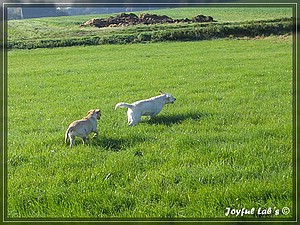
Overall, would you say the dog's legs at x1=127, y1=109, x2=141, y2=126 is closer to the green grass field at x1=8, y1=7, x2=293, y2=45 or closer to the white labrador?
the white labrador

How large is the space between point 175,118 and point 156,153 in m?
2.68

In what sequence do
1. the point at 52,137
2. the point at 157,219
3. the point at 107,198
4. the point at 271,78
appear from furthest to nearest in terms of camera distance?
the point at 271,78, the point at 52,137, the point at 107,198, the point at 157,219

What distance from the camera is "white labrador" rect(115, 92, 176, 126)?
8938mm

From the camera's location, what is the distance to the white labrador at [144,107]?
8938 millimetres

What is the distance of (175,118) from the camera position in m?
9.45

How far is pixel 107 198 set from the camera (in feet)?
17.5

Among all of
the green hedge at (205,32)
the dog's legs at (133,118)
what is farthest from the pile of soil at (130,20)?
the dog's legs at (133,118)

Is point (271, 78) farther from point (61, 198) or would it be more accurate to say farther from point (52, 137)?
point (61, 198)

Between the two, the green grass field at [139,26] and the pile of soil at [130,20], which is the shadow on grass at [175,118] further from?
the pile of soil at [130,20]

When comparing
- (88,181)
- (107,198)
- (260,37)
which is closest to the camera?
(107,198)

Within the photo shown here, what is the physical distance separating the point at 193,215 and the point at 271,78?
1084 centimetres

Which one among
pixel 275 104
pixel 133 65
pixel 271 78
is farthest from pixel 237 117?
pixel 133 65

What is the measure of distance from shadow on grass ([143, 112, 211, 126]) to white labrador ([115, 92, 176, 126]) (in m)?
0.20

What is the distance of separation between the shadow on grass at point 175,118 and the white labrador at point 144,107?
0.65 ft
